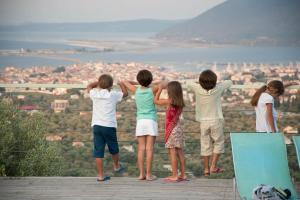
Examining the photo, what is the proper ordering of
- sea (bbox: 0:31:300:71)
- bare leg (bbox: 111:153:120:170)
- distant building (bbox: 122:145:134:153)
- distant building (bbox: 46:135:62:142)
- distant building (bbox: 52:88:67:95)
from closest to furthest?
bare leg (bbox: 111:153:120:170)
distant building (bbox: 52:88:67:95)
distant building (bbox: 122:145:134:153)
distant building (bbox: 46:135:62:142)
sea (bbox: 0:31:300:71)

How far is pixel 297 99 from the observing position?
20.6ft

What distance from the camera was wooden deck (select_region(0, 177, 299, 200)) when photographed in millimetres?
4992

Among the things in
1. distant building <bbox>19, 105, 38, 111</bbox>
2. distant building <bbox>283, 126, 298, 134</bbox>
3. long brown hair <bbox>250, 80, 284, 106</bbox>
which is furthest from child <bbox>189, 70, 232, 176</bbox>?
distant building <bbox>19, 105, 38, 111</bbox>

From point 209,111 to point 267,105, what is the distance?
0.49 m

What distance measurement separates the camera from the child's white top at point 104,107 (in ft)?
18.1

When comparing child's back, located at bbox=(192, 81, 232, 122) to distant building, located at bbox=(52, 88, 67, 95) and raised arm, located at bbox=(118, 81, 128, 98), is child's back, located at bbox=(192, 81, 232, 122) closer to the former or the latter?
raised arm, located at bbox=(118, 81, 128, 98)

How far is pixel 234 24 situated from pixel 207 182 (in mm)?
15103

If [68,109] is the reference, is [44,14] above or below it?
above

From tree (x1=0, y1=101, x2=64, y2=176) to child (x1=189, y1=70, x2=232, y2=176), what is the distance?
2576 millimetres

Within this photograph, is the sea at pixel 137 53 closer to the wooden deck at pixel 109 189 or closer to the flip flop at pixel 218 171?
the flip flop at pixel 218 171

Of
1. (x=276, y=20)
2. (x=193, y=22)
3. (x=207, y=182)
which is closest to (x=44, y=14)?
(x=193, y=22)

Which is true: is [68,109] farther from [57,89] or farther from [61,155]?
[61,155]

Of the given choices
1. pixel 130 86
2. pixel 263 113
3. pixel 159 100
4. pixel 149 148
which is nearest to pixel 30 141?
pixel 130 86

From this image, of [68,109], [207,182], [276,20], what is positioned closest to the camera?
[207,182]
